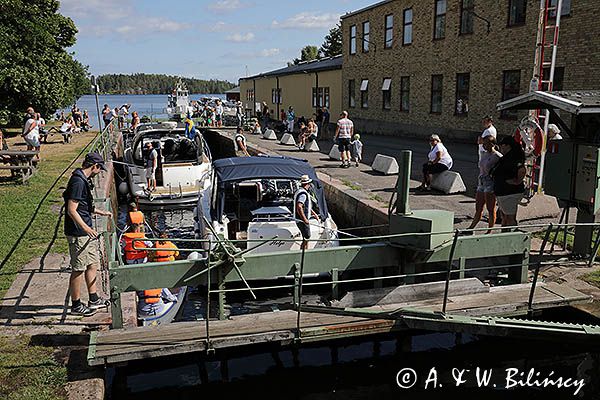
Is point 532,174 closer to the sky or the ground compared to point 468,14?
closer to the ground

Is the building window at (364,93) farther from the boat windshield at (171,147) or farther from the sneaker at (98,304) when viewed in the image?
the sneaker at (98,304)

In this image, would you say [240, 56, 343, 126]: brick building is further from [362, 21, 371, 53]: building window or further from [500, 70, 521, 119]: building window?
[500, 70, 521, 119]: building window

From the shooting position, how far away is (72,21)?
3703cm

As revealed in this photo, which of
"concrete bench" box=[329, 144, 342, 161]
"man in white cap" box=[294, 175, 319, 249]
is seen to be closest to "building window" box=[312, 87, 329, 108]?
"concrete bench" box=[329, 144, 342, 161]

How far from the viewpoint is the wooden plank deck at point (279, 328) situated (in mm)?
5711

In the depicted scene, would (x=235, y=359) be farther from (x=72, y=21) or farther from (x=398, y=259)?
(x=72, y=21)

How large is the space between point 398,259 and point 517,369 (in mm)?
2144

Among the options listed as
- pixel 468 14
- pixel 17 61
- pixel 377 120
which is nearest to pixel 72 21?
pixel 17 61

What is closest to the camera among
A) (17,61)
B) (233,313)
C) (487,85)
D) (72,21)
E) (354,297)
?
(354,297)

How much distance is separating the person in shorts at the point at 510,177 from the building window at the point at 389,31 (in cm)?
2528

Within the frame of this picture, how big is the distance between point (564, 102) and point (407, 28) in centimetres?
2491

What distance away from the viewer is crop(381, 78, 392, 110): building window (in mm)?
32938


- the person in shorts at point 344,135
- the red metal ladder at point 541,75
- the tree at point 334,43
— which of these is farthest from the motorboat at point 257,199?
the tree at point 334,43

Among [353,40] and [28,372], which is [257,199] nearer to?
[28,372]
